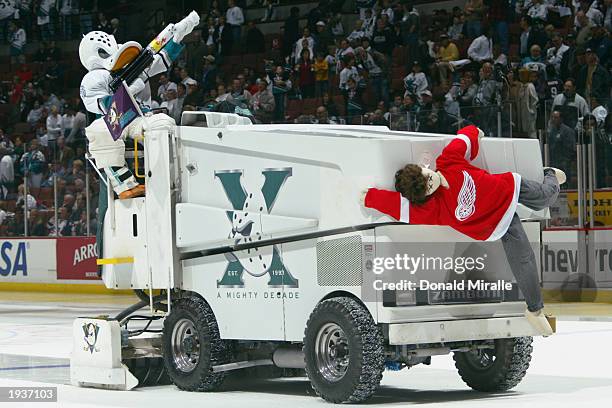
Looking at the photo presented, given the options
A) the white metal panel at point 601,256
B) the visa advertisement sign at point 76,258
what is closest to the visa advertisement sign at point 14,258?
the visa advertisement sign at point 76,258

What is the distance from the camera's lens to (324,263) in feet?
27.9

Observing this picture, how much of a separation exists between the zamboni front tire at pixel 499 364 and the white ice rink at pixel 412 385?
3.7 inches

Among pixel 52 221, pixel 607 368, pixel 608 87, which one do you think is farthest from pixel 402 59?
pixel 607 368

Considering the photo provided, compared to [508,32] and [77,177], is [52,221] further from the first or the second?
[508,32]

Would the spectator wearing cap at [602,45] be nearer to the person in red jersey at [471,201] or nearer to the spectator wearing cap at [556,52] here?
the spectator wearing cap at [556,52]

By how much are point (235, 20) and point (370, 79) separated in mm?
6297

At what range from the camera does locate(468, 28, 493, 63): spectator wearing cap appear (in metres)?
22.3

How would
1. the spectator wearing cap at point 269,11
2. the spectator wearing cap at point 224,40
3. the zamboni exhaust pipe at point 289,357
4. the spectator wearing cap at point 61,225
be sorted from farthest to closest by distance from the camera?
the spectator wearing cap at point 269,11
the spectator wearing cap at point 224,40
the spectator wearing cap at point 61,225
the zamboni exhaust pipe at point 289,357

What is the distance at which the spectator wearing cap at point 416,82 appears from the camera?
22.6 meters

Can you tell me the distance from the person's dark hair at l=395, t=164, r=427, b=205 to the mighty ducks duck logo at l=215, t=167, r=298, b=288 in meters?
0.91

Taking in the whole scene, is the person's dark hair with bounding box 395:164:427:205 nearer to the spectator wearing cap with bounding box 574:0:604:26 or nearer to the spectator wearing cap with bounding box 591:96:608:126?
the spectator wearing cap with bounding box 591:96:608:126

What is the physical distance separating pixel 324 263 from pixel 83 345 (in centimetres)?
252

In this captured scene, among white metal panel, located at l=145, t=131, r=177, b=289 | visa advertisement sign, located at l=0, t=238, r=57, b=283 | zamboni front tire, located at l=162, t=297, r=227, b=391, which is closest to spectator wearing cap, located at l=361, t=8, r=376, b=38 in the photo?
visa advertisement sign, located at l=0, t=238, r=57, b=283

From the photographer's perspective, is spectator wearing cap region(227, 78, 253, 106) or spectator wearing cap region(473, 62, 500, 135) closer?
spectator wearing cap region(473, 62, 500, 135)
